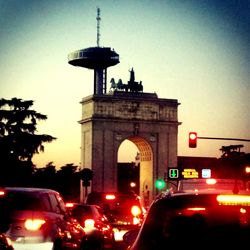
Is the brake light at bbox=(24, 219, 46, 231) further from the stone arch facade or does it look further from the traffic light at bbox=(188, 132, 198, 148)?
the stone arch facade

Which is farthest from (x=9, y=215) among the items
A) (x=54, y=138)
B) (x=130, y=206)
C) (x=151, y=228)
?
(x=54, y=138)

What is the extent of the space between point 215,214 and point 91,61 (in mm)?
119072

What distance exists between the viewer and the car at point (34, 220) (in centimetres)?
1485

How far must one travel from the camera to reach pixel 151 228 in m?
7.76

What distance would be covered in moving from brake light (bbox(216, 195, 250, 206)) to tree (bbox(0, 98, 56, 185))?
41.6 metres

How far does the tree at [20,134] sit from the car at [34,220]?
33.5 metres

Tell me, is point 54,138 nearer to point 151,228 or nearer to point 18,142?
point 18,142

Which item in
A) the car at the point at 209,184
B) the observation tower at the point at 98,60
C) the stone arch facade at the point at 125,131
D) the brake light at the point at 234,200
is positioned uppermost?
the observation tower at the point at 98,60

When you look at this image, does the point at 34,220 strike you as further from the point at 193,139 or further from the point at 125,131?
the point at 125,131

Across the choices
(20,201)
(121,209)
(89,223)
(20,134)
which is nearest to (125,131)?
(20,134)

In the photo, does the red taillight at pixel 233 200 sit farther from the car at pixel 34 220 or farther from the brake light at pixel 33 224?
the brake light at pixel 33 224

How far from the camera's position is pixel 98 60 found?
126 m

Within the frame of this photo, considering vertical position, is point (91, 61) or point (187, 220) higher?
point (91, 61)

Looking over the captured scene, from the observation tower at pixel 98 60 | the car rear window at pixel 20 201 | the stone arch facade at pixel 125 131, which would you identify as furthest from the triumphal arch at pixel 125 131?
the car rear window at pixel 20 201
